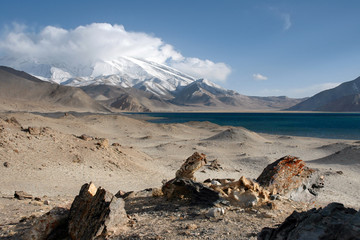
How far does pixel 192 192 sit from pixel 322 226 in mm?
3142

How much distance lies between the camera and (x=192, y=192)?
18.6 feet

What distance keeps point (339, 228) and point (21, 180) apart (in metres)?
11.5

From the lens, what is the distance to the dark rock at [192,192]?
17.6ft

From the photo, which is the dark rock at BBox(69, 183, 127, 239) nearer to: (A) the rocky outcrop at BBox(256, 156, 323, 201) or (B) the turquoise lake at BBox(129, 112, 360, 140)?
(A) the rocky outcrop at BBox(256, 156, 323, 201)

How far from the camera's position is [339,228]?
2607 mm

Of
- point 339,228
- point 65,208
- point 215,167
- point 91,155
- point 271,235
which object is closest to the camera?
point 339,228

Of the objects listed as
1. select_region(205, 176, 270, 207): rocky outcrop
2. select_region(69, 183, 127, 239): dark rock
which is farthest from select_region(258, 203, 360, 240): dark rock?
select_region(69, 183, 127, 239): dark rock

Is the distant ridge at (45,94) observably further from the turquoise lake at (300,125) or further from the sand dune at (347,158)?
the sand dune at (347,158)

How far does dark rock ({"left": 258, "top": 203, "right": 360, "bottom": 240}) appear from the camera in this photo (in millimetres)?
2498

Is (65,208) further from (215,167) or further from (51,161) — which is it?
(215,167)

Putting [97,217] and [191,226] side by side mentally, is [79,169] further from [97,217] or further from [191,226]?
[191,226]

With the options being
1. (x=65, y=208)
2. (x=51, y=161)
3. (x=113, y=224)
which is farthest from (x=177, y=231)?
(x=51, y=161)

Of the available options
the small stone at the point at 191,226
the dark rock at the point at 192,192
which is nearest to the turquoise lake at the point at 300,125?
the dark rock at the point at 192,192

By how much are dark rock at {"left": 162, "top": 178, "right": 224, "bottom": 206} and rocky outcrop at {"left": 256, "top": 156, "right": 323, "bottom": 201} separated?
2025 mm
